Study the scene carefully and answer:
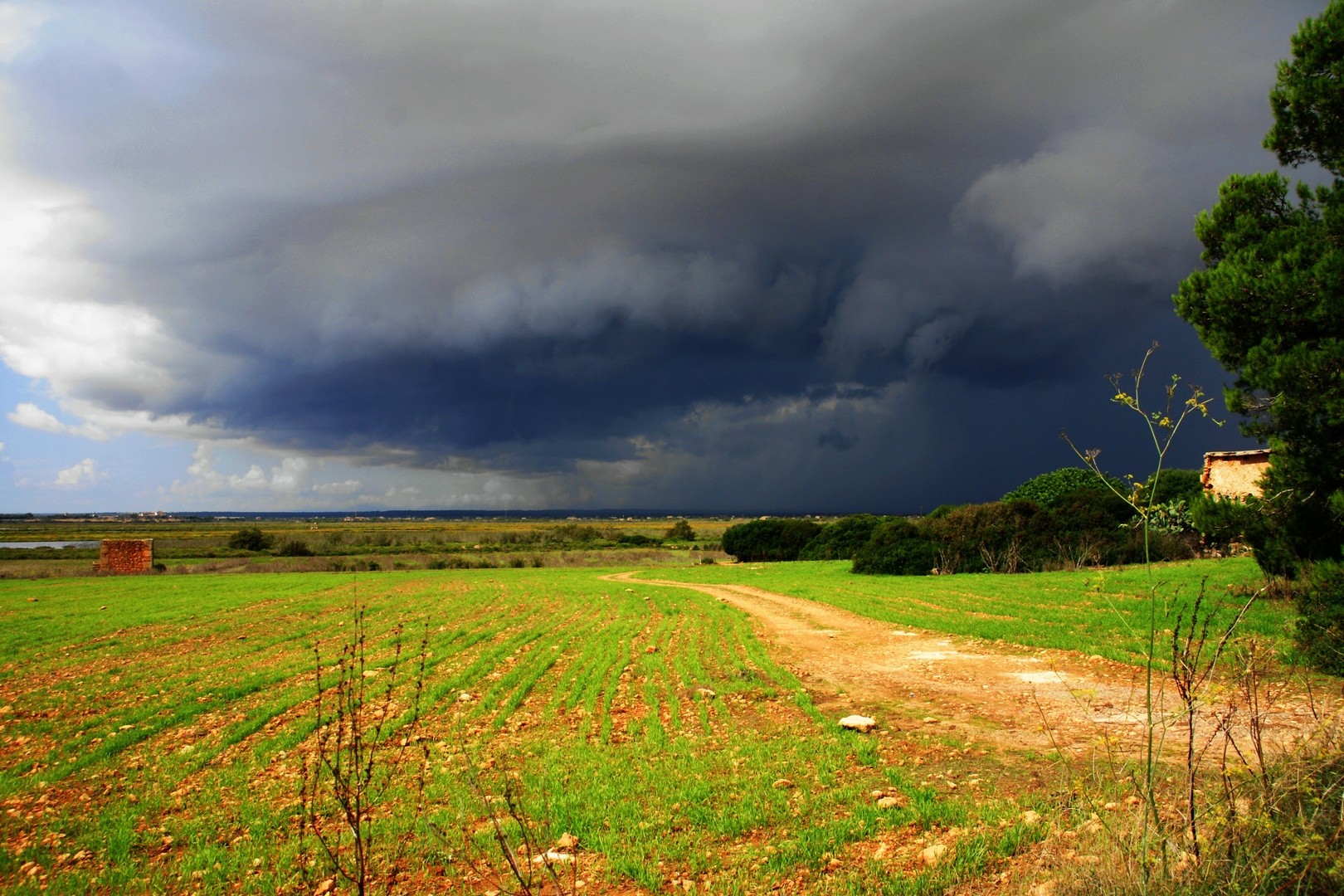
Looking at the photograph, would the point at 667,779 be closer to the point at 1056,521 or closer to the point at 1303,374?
the point at 1303,374

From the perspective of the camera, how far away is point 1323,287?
10.2 metres

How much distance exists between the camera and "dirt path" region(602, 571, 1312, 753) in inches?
299

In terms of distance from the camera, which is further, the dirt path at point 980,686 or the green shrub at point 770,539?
the green shrub at point 770,539

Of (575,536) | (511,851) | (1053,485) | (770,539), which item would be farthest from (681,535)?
(511,851)

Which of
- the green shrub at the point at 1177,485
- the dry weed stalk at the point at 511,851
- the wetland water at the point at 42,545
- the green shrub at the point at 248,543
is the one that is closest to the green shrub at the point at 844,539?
the green shrub at the point at 1177,485

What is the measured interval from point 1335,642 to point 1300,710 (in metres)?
2.01

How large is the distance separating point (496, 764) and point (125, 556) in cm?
5714

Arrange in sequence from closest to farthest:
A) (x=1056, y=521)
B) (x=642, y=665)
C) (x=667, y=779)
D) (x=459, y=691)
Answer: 1. (x=667, y=779)
2. (x=459, y=691)
3. (x=642, y=665)
4. (x=1056, y=521)

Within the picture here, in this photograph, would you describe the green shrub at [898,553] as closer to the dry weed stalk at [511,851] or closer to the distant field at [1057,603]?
the distant field at [1057,603]

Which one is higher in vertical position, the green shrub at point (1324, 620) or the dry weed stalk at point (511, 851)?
the green shrub at point (1324, 620)

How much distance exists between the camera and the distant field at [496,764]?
5297mm

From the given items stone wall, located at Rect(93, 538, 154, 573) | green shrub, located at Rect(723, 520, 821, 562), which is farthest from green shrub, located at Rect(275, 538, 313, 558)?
green shrub, located at Rect(723, 520, 821, 562)

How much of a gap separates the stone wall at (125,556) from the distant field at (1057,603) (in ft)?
160

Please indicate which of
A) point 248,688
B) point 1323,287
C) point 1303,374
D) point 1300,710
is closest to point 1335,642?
point 1300,710
